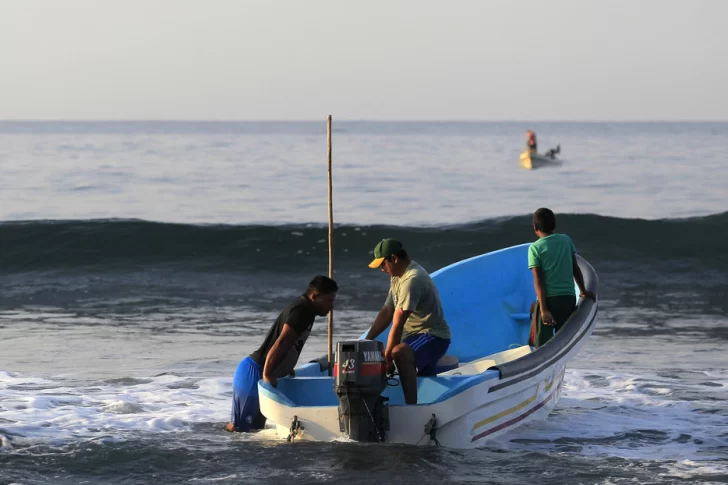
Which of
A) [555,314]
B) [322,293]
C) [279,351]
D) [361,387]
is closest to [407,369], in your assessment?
[361,387]

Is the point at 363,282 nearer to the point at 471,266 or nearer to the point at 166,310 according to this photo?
the point at 166,310

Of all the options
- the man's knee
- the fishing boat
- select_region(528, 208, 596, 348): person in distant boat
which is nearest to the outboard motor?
the fishing boat

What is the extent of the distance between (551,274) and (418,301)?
1442 mm

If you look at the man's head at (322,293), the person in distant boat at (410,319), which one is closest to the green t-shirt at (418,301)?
the person in distant boat at (410,319)

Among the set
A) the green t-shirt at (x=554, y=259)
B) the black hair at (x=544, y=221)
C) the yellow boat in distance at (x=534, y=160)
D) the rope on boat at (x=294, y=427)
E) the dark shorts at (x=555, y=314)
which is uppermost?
the yellow boat in distance at (x=534, y=160)

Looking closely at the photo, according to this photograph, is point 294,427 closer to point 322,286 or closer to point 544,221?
point 322,286

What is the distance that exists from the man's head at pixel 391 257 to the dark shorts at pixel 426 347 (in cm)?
55

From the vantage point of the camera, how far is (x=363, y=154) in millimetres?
65250

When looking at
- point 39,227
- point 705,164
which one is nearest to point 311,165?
point 705,164

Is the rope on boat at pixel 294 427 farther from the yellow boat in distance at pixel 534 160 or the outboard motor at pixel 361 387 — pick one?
the yellow boat in distance at pixel 534 160

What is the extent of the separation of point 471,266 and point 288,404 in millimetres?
3747

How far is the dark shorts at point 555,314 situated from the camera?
9172 millimetres

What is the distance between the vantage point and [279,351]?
8.16 metres

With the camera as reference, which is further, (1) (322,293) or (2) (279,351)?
(2) (279,351)
